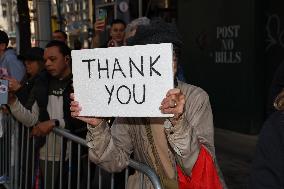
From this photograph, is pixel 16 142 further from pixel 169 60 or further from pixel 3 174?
pixel 169 60

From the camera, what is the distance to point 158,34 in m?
2.39

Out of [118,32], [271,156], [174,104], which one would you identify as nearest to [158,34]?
[174,104]

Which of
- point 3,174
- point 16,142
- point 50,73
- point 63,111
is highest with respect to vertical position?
point 50,73

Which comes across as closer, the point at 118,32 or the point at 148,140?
the point at 148,140

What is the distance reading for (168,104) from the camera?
2.04 m

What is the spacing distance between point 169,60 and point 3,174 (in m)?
3.89

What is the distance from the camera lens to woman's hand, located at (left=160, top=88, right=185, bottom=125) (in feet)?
6.70

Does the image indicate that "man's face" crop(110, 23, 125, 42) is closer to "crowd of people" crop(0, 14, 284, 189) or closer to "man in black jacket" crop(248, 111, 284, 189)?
"crowd of people" crop(0, 14, 284, 189)

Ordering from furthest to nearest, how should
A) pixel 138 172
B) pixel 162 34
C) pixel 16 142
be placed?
pixel 16 142
pixel 138 172
pixel 162 34

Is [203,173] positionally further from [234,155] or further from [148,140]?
[234,155]

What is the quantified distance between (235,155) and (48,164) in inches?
154

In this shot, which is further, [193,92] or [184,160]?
[193,92]

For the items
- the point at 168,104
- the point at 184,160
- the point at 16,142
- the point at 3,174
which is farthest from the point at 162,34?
the point at 3,174

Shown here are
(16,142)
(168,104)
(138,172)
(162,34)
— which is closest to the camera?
(168,104)
